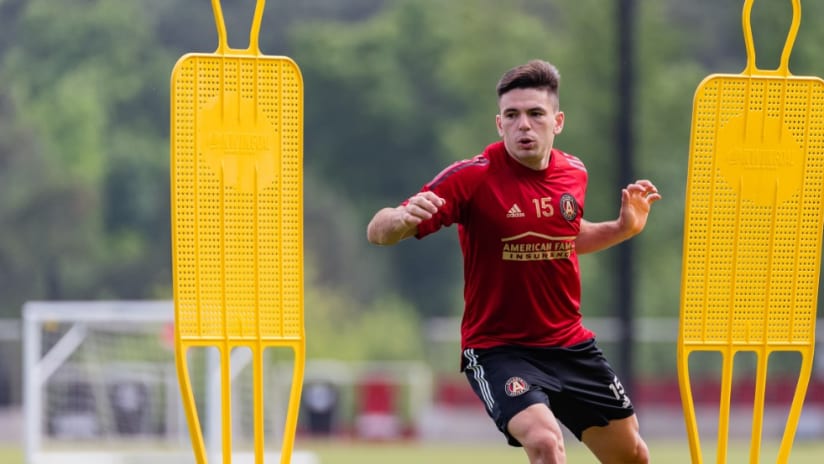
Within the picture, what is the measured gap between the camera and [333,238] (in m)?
37.7

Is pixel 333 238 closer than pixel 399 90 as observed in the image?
Yes

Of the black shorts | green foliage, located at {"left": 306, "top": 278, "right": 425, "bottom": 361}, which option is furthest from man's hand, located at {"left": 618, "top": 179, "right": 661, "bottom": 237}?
green foliage, located at {"left": 306, "top": 278, "right": 425, "bottom": 361}

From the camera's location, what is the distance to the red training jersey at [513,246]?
620 cm

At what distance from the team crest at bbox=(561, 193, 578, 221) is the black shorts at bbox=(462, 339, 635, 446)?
542 millimetres

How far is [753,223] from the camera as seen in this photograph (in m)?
6.50

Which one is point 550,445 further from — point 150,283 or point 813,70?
point 150,283

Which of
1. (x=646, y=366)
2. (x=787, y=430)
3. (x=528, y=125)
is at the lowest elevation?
(x=646, y=366)

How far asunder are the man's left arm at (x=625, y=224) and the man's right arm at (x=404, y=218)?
983 millimetres

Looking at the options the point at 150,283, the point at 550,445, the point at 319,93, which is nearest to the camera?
the point at 550,445

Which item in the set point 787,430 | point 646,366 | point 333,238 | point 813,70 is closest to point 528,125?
point 787,430

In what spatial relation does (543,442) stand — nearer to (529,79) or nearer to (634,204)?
(634,204)

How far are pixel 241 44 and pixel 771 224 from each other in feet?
94.0

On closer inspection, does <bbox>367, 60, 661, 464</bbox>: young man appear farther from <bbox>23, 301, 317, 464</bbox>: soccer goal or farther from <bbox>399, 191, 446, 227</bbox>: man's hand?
<bbox>23, 301, 317, 464</bbox>: soccer goal

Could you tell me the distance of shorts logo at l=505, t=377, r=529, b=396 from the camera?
239 inches
